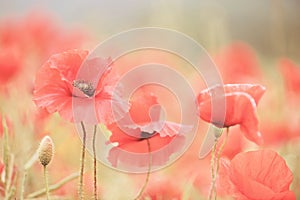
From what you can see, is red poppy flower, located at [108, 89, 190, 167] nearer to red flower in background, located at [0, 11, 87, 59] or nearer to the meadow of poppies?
the meadow of poppies

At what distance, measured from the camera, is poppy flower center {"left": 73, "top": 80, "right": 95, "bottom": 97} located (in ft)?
1.55

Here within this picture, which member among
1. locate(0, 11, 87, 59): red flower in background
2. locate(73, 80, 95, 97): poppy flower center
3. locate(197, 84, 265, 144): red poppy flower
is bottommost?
locate(197, 84, 265, 144): red poppy flower

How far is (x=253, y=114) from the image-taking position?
0.51m

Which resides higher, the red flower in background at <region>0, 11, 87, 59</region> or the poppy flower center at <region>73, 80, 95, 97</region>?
the red flower in background at <region>0, 11, 87, 59</region>

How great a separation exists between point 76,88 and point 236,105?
0.11m

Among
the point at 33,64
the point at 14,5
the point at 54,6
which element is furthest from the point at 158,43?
the point at 54,6

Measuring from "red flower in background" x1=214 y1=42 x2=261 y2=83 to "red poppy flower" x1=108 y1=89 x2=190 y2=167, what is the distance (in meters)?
0.50

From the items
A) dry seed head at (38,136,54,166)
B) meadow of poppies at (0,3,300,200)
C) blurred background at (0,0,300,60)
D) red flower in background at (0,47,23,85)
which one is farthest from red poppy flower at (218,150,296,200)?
blurred background at (0,0,300,60)

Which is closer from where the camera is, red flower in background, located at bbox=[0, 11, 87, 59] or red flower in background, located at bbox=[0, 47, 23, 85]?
red flower in background, located at bbox=[0, 47, 23, 85]

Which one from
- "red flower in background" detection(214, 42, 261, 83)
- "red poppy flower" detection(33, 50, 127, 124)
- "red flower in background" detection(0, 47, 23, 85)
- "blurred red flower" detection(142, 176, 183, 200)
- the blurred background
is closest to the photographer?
"red poppy flower" detection(33, 50, 127, 124)

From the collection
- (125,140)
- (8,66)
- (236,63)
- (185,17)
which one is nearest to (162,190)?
(125,140)

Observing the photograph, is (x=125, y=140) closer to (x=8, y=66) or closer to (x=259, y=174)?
(x=259, y=174)

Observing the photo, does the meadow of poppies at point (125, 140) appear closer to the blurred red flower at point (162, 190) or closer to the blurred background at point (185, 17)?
the blurred red flower at point (162, 190)

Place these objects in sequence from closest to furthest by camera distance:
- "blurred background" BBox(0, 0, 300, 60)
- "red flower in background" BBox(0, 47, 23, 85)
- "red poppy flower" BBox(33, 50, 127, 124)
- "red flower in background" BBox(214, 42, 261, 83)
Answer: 1. "red poppy flower" BBox(33, 50, 127, 124)
2. "red flower in background" BBox(0, 47, 23, 85)
3. "red flower in background" BBox(214, 42, 261, 83)
4. "blurred background" BBox(0, 0, 300, 60)
